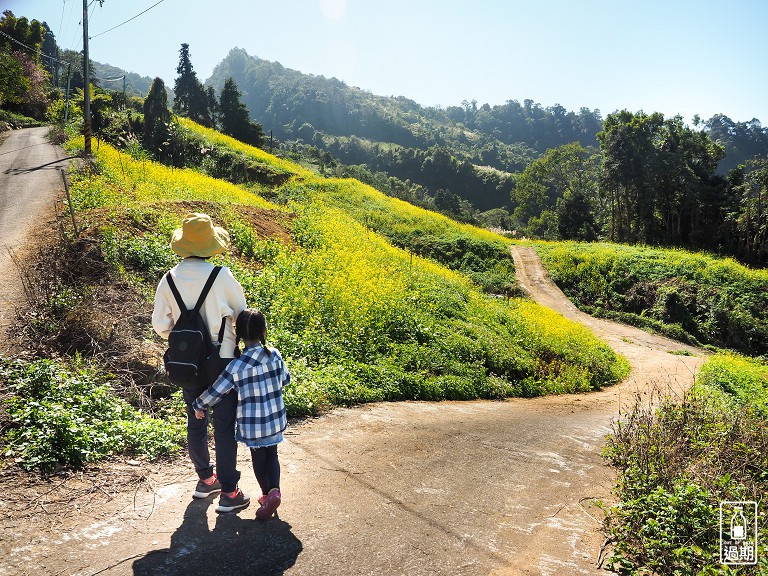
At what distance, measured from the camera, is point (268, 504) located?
331 centimetres

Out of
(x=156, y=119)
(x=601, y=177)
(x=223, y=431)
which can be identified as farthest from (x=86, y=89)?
(x=601, y=177)

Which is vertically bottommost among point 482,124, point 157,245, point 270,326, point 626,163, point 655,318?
point 655,318

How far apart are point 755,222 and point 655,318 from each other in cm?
1456

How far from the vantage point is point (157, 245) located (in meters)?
8.38

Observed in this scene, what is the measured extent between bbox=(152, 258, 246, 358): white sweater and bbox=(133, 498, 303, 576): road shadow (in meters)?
1.12

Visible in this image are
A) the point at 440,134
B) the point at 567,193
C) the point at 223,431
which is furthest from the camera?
the point at 440,134

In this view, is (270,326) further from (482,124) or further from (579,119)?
(482,124)

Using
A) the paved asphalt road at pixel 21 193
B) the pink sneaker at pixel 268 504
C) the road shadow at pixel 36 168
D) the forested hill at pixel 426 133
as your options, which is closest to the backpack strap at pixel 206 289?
the pink sneaker at pixel 268 504

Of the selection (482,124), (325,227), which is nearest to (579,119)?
(482,124)

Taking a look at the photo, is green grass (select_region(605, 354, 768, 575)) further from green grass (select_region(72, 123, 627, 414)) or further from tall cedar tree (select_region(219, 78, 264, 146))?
tall cedar tree (select_region(219, 78, 264, 146))

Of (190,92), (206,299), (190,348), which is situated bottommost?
(190,348)

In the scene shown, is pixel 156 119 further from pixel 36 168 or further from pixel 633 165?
pixel 633 165

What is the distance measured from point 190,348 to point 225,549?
1251 mm

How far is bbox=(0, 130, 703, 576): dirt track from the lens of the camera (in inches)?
114
